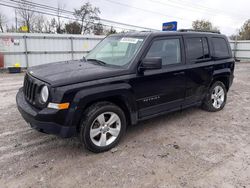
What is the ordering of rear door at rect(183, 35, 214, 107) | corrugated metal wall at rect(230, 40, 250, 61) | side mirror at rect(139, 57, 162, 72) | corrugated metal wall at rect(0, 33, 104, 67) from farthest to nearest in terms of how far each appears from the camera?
corrugated metal wall at rect(230, 40, 250, 61) < corrugated metal wall at rect(0, 33, 104, 67) < rear door at rect(183, 35, 214, 107) < side mirror at rect(139, 57, 162, 72)

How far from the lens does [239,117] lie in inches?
183

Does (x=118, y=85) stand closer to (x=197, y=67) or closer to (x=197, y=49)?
(x=197, y=67)

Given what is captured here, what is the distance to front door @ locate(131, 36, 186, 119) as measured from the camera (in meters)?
3.40

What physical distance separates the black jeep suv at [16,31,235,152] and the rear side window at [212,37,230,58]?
4 cm

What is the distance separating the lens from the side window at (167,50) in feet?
11.6

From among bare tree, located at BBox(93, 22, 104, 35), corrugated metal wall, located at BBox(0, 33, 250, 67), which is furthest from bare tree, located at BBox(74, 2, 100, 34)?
corrugated metal wall, located at BBox(0, 33, 250, 67)

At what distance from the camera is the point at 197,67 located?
4.16 m

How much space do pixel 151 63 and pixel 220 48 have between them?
2.61 m

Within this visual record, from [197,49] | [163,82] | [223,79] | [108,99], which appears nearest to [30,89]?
[108,99]

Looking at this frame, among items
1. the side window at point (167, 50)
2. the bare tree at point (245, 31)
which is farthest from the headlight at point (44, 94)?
the bare tree at point (245, 31)

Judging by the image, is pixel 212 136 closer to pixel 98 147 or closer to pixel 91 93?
pixel 98 147

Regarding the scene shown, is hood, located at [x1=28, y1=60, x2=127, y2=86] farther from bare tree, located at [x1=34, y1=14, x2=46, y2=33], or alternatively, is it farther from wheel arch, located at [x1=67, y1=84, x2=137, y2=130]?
bare tree, located at [x1=34, y1=14, x2=46, y2=33]

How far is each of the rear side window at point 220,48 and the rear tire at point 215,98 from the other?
67cm

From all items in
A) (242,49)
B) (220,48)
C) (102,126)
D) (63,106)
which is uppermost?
(242,49)
